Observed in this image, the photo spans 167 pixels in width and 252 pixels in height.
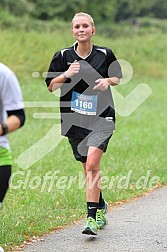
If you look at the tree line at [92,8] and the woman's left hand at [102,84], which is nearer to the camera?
the woman's left hand at [102,84]

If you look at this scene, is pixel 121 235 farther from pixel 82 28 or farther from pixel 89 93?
pixel 82 28

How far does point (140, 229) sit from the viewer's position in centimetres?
777

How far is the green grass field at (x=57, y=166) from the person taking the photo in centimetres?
838

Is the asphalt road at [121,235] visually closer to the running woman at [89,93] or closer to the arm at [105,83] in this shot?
the running woman at [89,93]

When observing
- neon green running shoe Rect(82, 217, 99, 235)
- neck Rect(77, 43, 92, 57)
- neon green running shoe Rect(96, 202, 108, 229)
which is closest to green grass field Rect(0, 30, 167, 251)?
neon green running shoe Rect(96, 202, 108, 229)

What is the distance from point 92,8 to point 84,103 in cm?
6387

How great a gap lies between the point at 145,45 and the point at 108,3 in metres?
28.1

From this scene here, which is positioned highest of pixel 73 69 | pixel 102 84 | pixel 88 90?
pixel 73 69

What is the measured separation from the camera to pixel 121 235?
7477 mm

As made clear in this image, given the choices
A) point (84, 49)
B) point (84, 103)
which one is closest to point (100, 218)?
point (84, 103)

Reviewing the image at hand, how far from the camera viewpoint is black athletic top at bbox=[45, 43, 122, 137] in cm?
733

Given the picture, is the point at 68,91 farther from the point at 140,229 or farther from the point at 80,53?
the point at 140,229

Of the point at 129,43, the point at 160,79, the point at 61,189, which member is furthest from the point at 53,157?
the point at 129,43

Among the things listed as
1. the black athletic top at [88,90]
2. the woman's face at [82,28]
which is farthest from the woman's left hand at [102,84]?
the woman's face at [82,28]
